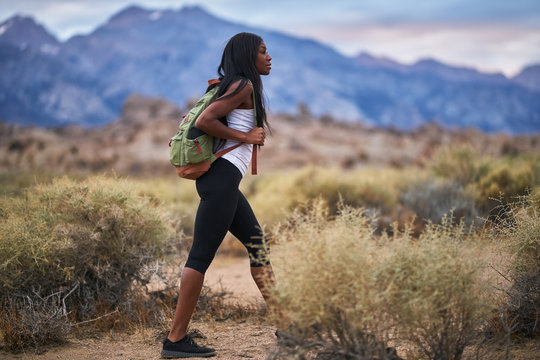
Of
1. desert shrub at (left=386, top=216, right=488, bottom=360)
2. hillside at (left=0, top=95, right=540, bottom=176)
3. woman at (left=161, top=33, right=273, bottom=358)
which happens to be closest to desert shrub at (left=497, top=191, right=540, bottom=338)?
desert shrub at (left=386, top=216, right=488, bottom=360)

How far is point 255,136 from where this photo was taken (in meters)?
3.57

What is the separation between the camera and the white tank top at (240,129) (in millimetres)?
3541

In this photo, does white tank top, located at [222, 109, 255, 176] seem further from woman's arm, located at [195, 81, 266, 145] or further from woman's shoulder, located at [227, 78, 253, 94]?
woman's shoulder, located at [227, 78, 253, 94]

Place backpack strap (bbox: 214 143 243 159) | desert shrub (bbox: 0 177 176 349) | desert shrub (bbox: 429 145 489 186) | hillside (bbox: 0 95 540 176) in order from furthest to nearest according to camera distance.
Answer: hillside (bbox: 0 95 540 176), desert shrub (bbox: 429 145 489 186), desert shrub (bbox: 0 177 176 349), backpack strap (bbox: 214 143 243 159)

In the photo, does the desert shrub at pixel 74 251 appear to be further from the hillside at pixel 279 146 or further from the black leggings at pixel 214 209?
the hillside at pixel 279 146

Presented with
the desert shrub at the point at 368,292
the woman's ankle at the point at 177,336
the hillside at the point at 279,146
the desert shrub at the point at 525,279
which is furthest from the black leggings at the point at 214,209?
the hillside at the point at 279,146

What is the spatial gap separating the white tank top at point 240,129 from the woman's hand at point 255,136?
0.06 metres

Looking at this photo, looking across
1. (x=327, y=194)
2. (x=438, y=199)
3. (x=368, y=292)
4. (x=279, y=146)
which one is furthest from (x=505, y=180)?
(x=279, y=146)

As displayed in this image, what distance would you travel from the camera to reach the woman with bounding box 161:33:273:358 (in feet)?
11.3

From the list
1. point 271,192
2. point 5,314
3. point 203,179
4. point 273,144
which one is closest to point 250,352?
point 203,179

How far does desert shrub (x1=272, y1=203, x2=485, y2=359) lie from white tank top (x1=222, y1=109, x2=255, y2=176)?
29.8 inches

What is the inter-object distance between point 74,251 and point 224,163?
2028mm

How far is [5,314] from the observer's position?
4.08m

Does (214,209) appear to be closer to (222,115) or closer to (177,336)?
(222,115)
